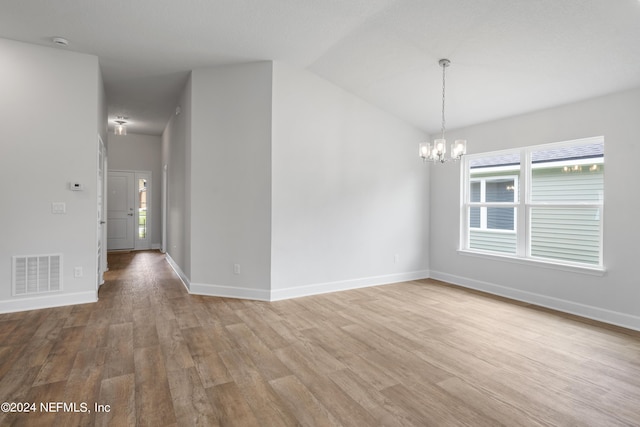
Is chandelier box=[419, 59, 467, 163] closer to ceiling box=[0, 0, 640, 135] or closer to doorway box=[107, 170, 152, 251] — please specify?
ceiling box=[0, 0, 640, 135]

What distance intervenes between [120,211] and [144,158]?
1.50 metres

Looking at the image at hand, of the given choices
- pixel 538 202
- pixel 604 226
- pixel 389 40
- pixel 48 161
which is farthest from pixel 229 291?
pixel 604 226

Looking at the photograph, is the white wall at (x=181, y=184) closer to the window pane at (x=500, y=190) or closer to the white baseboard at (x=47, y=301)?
the white baseboard at (x=47, y=301)

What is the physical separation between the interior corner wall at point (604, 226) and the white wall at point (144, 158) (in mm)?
7683

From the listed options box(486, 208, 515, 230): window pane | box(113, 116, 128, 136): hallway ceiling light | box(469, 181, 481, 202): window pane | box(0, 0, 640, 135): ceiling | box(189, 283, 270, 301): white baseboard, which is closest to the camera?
box(0, 0, 640, 135): ceiling

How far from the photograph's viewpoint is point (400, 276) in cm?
552

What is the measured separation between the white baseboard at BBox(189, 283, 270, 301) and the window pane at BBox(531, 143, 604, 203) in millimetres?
3908

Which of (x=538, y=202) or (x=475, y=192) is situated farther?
(x=475, y=192)

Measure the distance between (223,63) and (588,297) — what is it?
531 cm

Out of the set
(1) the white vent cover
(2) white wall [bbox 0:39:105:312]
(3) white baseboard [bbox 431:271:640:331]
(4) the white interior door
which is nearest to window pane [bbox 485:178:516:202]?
(3) white baseboard [bbox 431:271:640:331]

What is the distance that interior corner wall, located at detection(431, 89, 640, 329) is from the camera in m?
3.55

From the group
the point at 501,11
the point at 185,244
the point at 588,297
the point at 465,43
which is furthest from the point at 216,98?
the point at 588,297

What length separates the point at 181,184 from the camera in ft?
17.3

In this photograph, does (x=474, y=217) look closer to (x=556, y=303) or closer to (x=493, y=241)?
(x=493, y=241)
